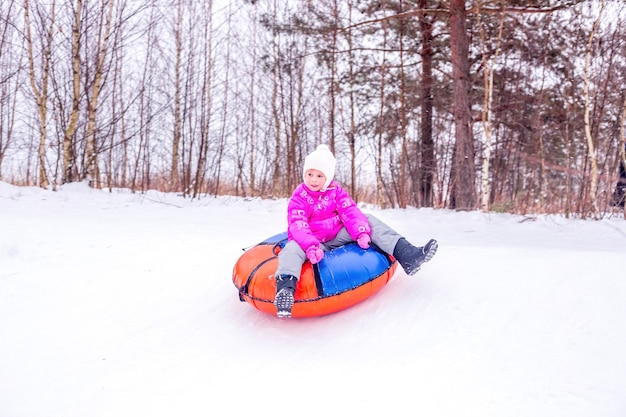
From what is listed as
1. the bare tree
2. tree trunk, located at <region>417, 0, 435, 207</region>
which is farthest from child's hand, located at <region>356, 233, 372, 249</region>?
the bare tree

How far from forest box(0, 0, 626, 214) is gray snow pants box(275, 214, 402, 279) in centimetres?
355

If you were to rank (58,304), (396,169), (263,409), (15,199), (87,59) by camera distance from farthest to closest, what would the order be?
1. (396,169)
2. (87,59)
3. (15,199)
4. (58,304)
5. (263,409)

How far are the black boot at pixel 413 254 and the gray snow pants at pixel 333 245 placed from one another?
0.05m

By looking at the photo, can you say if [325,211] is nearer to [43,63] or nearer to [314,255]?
[314,255]

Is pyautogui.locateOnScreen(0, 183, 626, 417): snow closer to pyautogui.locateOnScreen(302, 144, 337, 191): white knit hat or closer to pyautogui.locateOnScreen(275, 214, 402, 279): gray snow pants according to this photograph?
pyautogui.locateOnScreen(275, 214, 402, 279): gray snow pants

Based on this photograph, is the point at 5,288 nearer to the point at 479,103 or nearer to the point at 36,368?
the point at 36,368

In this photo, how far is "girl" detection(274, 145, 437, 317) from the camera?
2.45 metres

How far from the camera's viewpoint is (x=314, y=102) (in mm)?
9789

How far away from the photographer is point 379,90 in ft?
27.7

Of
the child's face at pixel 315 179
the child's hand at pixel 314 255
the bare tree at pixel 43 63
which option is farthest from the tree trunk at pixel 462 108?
the bare tree at pixel 43 63

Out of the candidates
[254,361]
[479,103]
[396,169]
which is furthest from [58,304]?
[479,103]

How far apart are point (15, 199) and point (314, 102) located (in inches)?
261

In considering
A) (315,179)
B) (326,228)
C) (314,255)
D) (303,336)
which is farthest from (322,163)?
(303,336)

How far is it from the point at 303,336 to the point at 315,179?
110cm
